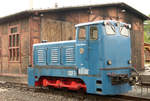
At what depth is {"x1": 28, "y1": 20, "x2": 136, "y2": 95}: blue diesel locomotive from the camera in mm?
7812

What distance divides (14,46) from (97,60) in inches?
432

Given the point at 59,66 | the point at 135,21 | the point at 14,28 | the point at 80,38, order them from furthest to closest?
the point at 135,21 < the point at 14,28 < the point at 59,66 < the point at 80,38

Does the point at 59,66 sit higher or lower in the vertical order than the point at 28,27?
lower

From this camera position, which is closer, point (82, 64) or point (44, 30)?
point (82, 64)

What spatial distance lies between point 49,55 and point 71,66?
1.82m

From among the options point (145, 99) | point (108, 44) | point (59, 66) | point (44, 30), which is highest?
point (44, 30)

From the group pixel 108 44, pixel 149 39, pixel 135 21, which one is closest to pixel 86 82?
pixel 108 44

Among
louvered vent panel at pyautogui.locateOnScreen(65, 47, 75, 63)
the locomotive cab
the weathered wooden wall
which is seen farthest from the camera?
the weathered wooden wall

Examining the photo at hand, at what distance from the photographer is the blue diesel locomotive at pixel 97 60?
7.81m

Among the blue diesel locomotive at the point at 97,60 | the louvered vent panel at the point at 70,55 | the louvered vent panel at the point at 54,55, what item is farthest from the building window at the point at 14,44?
the louvered vent panel at the point at 70,55

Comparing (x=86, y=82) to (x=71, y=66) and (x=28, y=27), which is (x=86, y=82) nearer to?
(x=71, y=66)

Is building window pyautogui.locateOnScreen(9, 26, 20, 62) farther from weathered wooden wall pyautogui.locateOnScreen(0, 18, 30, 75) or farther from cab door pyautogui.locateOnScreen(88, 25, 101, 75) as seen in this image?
cab door pyautogui.locateOnScreen(88, 25, 101, 75)

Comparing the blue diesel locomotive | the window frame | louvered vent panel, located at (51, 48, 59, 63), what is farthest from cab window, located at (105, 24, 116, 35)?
the window frame

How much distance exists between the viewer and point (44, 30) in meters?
15.4
